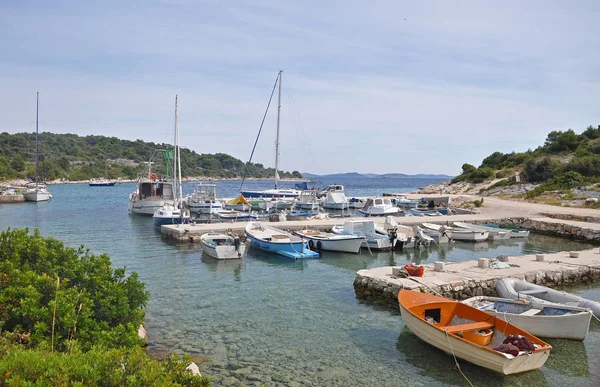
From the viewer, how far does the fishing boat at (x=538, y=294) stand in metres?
13.4

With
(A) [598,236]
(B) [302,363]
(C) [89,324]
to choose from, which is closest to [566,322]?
(B) [302,363]

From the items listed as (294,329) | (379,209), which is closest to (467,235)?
(379,209)

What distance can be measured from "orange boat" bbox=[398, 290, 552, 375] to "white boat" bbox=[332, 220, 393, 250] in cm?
1254

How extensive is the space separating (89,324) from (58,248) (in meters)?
3.48

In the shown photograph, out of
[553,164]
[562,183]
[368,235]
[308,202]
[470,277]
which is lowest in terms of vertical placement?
[470,277]

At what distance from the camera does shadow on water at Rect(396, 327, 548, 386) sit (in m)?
9.89

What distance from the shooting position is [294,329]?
12977mm

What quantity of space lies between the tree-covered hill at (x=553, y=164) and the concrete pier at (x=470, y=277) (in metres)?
31.1

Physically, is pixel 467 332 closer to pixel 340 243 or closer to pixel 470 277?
pixel 470 277

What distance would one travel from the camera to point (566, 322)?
11.8m

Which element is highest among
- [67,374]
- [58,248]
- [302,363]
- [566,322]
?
[58,248]

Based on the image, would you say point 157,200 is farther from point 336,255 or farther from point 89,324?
point 89,324

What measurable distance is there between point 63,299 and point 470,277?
13830mm

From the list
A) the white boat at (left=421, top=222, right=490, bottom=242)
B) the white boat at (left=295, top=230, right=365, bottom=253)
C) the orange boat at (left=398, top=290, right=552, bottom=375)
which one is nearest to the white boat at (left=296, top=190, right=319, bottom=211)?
the white boat at (left=421, top=222, right=490, bottom=242)
